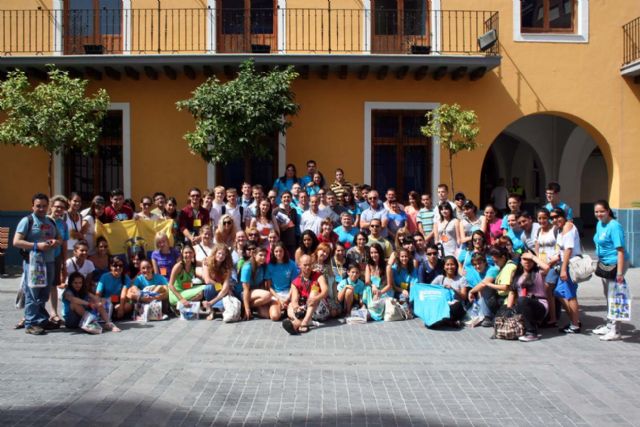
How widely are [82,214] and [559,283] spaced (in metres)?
6.92

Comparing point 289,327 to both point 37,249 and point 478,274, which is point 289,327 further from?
point 37,249

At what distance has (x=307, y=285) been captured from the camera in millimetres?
8508

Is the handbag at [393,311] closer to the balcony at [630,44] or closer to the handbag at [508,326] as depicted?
the handbag at [508,326]

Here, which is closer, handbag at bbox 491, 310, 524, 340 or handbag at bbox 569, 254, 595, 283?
handbag at bbox 491, 310, 524, 340

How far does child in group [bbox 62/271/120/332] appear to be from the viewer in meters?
7.89

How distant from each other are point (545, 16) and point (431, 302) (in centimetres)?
874

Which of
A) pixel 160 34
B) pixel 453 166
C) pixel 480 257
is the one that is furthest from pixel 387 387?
pixel 160 34

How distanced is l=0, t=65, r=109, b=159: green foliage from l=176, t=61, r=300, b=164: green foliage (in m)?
1.99

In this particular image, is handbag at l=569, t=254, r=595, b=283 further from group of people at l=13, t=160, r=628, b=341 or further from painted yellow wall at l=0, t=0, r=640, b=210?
painted yellow wall at l=0, t=0, r=640, b=210

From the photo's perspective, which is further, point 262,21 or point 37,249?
point 262,21

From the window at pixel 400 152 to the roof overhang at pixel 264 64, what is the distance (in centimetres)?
92

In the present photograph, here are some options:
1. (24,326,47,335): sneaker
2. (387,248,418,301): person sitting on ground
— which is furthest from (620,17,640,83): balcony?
(24,326,47,335): sneaker

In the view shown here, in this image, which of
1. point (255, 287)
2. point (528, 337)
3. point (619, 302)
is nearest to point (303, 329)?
point (255, 287)

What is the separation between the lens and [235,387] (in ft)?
19.0
